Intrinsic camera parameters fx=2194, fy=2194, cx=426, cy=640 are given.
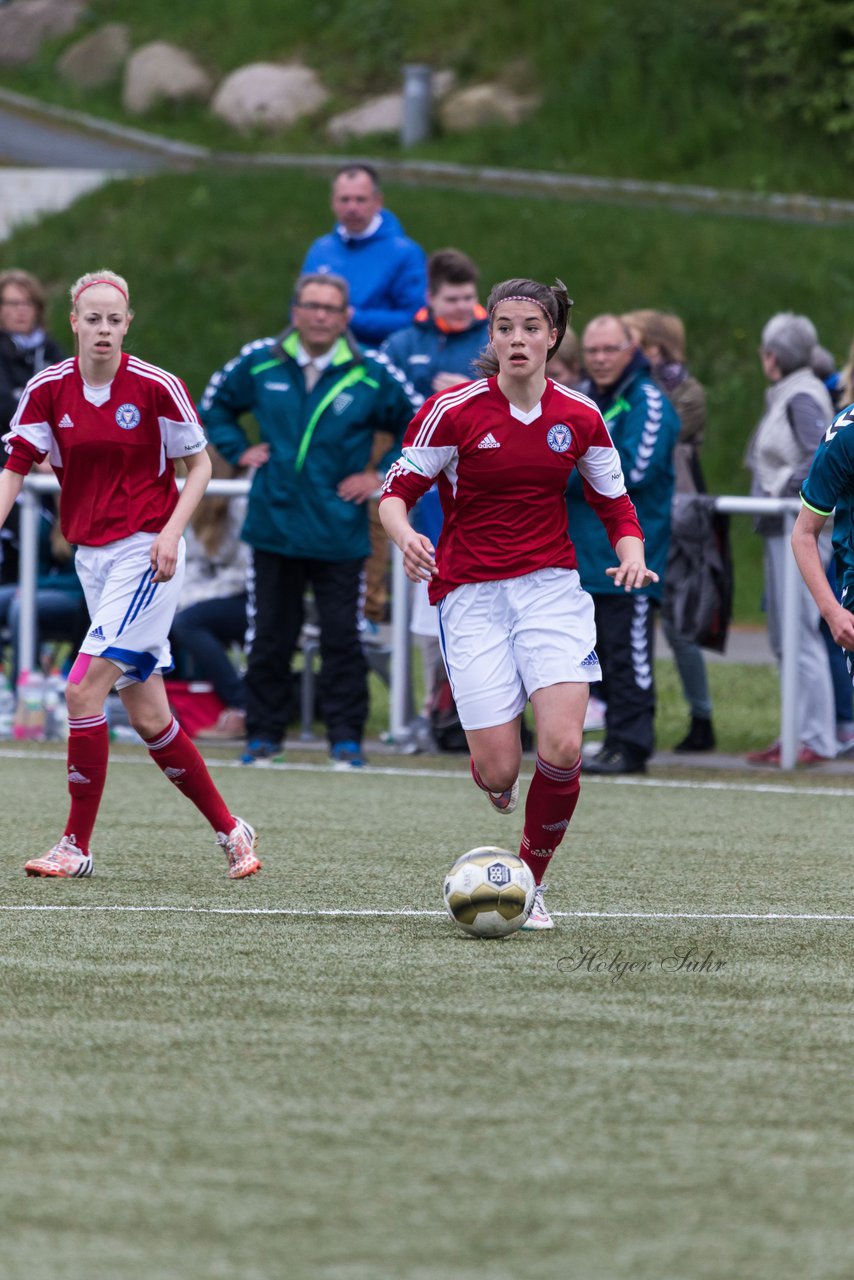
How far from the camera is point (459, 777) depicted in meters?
10.4

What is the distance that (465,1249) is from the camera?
10.1ft


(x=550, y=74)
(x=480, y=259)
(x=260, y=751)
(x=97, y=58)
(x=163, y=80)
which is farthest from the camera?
(x=97, y=58)

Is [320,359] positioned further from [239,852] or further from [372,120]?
[372,120]

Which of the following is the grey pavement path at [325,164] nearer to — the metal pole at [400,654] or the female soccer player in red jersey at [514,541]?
the metal pole at [400,654]

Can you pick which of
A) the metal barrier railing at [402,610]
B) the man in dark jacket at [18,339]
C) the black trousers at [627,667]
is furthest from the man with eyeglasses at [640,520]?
the man in dark jacket at [18,339]

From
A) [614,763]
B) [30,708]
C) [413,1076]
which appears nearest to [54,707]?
[30,708]

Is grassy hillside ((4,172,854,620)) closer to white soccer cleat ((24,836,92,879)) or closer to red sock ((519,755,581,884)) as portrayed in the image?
white soccer cleat ((24,836,92,879))

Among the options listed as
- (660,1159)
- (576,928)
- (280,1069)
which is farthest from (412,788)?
(660,1159)

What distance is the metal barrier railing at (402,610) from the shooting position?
10398 millimetres

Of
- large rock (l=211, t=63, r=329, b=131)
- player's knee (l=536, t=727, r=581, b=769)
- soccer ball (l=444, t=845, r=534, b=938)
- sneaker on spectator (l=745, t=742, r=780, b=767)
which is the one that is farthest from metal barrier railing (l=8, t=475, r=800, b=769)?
large rock (l=211, t=63, r=329, b=131)

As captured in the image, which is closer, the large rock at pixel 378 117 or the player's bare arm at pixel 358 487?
the player's bare arm at pixel 358 487

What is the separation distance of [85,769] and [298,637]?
3.77 meters

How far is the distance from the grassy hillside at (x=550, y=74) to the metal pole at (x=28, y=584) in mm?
15895

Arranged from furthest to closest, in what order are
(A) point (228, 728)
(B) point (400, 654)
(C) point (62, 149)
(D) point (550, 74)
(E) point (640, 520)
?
(C) point (62, 149)
(D) point (550, 74)
(A) point (228, 728)
(B) point (400, 654)
(E) point (640, 520)
